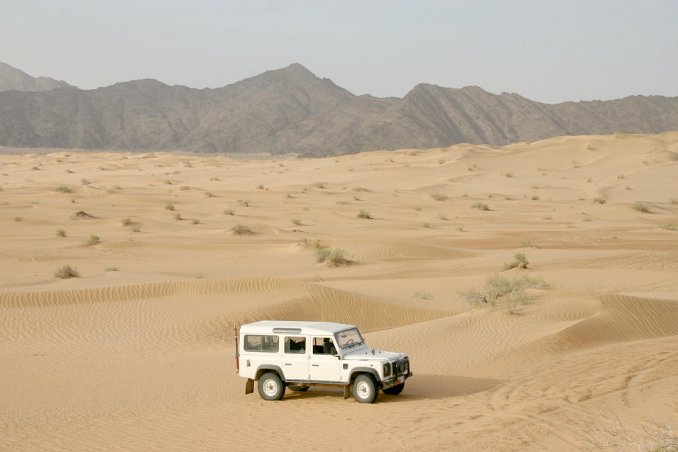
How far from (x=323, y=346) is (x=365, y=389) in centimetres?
85

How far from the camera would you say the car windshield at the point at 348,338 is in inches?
496

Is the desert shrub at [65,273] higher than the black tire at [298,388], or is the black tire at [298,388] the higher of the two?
the desert shrub at [65,273]

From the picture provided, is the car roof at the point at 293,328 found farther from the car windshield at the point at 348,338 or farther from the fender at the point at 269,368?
the fender at the point at 269,368

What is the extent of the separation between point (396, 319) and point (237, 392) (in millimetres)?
7639

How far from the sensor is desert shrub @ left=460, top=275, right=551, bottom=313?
1986 centimetres

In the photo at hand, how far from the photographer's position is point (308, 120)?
467 feet

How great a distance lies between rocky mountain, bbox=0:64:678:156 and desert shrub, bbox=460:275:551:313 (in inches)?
3797

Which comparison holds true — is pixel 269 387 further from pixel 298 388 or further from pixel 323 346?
pixel 323 346

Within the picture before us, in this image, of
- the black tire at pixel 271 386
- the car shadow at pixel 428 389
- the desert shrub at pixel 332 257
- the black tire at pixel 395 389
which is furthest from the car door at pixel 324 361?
the desert shrub at pixel 332 257

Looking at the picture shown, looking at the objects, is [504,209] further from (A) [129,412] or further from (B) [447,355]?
(A) [129,412]

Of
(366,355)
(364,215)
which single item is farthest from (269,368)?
(364,215)

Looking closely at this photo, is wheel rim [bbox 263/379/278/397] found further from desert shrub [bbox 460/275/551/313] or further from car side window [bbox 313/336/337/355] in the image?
desert shrub [bbox 460/275/551/313]

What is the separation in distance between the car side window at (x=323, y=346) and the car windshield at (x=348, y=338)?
122 mm

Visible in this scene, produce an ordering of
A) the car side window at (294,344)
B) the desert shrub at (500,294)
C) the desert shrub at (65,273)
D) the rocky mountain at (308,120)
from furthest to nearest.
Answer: the rocky mountain at (308,120), the desert shrub at (65,273), the desert shrub at (500,294), the car side window at (294,344)
